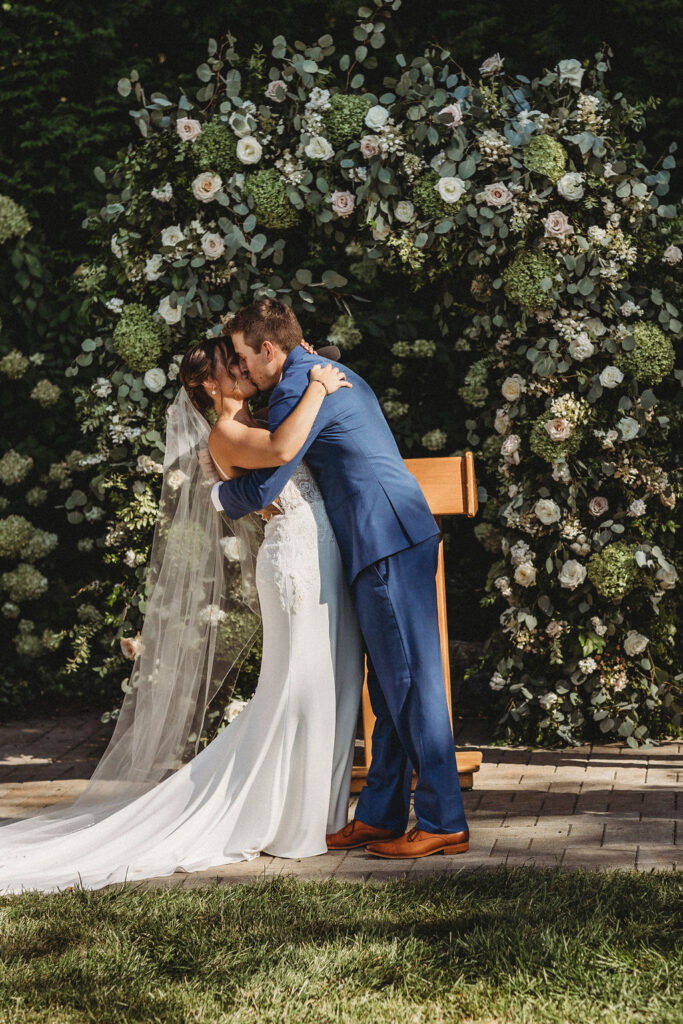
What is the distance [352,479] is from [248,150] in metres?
1.68

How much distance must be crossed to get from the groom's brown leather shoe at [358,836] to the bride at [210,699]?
0.19 feet

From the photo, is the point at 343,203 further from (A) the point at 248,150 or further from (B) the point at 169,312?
(B) the point at 169,312

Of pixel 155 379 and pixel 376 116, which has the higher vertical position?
pixel 376 116

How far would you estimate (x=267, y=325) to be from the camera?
3697mm

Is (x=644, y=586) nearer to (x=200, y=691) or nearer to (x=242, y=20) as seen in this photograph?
(x=200, y=691)

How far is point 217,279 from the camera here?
4645 millimetres

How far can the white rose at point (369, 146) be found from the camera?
4402 mm

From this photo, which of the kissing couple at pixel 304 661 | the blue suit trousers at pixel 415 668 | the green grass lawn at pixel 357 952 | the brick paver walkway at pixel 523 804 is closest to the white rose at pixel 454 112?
the kissing couple at pixel 304 661

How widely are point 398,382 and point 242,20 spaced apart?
2.38 metres

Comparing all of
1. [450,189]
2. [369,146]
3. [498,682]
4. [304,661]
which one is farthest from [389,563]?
[369,146]

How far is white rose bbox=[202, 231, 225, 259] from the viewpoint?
454 cm

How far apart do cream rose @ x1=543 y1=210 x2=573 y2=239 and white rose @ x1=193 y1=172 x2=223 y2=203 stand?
4.49 feet

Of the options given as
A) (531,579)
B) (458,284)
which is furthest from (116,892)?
(458,284)

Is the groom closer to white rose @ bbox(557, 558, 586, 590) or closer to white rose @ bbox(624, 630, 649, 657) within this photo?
white rose @ bbox(557, 558, 586, 590)
